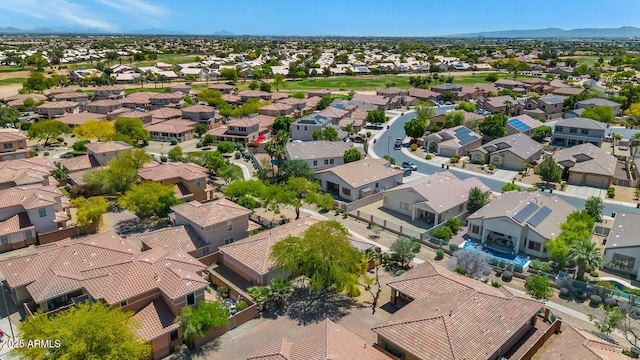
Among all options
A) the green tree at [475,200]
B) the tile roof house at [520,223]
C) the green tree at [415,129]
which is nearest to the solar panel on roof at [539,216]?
the tile roof house at [520,223]

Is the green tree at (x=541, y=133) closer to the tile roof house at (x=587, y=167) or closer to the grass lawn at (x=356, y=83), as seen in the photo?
the tile roof house at (x=587, y=167)

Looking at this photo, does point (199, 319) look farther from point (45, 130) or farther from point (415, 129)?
point (45, 130)

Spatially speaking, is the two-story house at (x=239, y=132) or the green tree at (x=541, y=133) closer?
the green tree at (x=541, y=133)

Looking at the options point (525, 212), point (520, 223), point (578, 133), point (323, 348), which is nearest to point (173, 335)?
point (323, 348)

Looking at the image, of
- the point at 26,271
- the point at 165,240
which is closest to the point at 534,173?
the point at 165,240

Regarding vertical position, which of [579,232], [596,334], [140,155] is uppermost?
[140,155]

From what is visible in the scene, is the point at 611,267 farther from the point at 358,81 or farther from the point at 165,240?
the point at 358,81
